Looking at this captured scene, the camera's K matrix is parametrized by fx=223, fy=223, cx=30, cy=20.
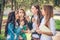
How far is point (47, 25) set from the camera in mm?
2084

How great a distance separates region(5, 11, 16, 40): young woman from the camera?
7.00ft

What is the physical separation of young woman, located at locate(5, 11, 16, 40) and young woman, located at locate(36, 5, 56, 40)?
0.83 ft

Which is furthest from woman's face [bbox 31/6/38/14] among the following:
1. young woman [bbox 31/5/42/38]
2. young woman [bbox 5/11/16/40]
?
Answer: young woman [bbox 5/11/16/40]

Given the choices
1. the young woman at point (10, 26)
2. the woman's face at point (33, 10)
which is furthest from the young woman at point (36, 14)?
the young woman at point (10, 26)

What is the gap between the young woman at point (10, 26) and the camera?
2135 mm

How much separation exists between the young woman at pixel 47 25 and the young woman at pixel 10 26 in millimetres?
252

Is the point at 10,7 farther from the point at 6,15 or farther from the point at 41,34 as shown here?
the point at 41,34

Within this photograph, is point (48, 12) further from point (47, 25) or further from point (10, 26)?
point (10, 26)

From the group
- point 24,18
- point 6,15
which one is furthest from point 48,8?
point 6,15

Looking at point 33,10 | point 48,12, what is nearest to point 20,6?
point 33,10

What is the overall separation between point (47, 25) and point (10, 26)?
1.17ft

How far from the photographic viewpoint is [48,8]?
6.84 feet

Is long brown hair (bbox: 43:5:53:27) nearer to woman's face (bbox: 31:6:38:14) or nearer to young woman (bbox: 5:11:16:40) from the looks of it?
woman's face (bbox: 31:6:38:14)

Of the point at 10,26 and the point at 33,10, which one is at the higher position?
the point at 33,10
